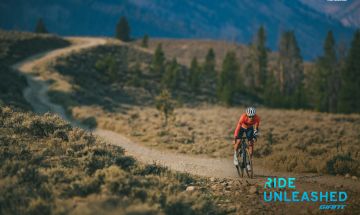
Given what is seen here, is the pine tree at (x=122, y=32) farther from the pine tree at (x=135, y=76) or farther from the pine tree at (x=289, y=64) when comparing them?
the pine tree at (x=289, y=64)

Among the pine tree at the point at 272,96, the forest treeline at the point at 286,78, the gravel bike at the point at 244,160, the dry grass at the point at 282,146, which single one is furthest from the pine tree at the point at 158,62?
the gravel bike at the point at 244,160

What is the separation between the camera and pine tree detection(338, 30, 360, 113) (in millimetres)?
49094

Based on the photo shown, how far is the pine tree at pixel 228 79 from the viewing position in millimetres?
58469

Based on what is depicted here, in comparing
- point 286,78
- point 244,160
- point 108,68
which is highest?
point 286,78

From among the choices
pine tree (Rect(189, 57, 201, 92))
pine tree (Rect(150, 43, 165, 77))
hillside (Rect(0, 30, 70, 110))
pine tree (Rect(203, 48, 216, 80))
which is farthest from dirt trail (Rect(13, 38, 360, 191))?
pine tree (Rect(203, 48, 216, 80))

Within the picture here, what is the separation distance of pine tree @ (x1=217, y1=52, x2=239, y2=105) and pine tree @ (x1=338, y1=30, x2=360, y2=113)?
18.0 meters

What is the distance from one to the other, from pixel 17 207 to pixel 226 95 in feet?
173

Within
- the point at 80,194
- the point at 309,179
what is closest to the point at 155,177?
the point at 80,194

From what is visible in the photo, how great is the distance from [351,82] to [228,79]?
21.6m

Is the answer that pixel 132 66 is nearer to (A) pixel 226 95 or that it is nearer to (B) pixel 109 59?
(B) pixel 109 59

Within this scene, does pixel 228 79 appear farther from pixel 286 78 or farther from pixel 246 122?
pixel 246 122

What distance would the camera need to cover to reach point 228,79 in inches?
2525

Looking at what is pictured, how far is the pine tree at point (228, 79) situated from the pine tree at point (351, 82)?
18.0 m

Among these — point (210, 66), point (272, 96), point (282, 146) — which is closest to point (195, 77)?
point (210, 66)
